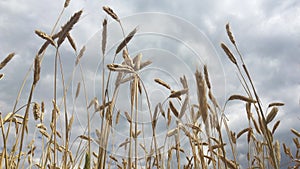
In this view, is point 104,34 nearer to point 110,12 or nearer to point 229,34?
point 110,12

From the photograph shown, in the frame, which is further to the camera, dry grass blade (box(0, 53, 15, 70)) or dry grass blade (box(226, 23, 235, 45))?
dry grass blade (box(226, 23, 235, 45))

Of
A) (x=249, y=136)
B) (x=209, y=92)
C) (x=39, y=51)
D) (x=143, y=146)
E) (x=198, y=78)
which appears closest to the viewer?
(x=198, y=78)

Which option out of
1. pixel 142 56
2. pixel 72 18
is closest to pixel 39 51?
pixel 72 18

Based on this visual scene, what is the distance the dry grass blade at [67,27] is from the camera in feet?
4.05

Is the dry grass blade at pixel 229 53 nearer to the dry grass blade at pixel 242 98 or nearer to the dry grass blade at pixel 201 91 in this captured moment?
the dry grass blade at pixel 242 98

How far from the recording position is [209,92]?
140 cm

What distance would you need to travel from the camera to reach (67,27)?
1.25 metres

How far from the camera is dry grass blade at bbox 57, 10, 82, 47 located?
1235 millimetres

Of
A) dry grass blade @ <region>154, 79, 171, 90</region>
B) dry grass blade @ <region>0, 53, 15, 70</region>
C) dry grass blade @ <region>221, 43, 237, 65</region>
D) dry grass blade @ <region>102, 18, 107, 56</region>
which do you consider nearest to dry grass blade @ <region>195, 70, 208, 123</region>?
dry grass blade @ <region>221, 43, 237, 65</region>

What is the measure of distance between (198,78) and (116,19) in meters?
0.72

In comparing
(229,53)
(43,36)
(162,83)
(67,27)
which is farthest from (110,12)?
(229,53)

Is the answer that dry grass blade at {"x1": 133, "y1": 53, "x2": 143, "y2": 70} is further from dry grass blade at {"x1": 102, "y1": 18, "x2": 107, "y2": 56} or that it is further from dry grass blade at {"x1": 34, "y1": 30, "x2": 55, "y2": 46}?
dry grass blade at {"x1": 34, "y1": 30, "x2": 55, "y2": 46}

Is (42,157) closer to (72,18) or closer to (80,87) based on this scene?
(80,87)

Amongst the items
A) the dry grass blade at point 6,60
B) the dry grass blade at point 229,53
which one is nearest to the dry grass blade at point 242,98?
the dry grass blade at point 229,53
